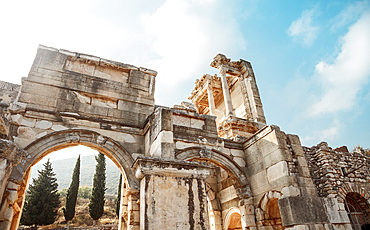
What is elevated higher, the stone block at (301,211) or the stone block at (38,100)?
the stone block at (38,100)

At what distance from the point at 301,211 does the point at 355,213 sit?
447cm

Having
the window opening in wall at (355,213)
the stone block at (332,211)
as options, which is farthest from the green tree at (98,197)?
the stone block at (332,211)

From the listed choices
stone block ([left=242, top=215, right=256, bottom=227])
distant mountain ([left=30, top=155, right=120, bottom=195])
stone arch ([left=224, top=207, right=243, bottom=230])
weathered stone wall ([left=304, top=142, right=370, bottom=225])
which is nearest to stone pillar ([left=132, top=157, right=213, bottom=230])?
stone block ([left=242, top=215, right=256, bottom=227])

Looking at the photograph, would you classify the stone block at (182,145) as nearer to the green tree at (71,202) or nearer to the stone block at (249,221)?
the stone block at (249,221)

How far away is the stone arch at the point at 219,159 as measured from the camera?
264 inches

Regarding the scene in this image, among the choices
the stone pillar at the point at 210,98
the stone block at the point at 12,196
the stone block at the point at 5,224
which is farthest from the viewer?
the stone pillar at the point at 210,98

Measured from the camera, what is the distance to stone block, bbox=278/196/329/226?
5324 millimetres

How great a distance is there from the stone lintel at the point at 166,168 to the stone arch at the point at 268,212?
13.0 ft

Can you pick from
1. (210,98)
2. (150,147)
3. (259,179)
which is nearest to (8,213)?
(150,147)

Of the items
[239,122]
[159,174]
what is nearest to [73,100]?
[159,174]

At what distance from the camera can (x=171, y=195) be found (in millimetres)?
2979

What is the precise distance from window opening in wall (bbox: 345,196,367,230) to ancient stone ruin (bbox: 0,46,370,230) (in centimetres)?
4

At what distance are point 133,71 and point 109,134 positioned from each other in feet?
7.70

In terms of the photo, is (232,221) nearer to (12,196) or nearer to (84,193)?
(12,196)
